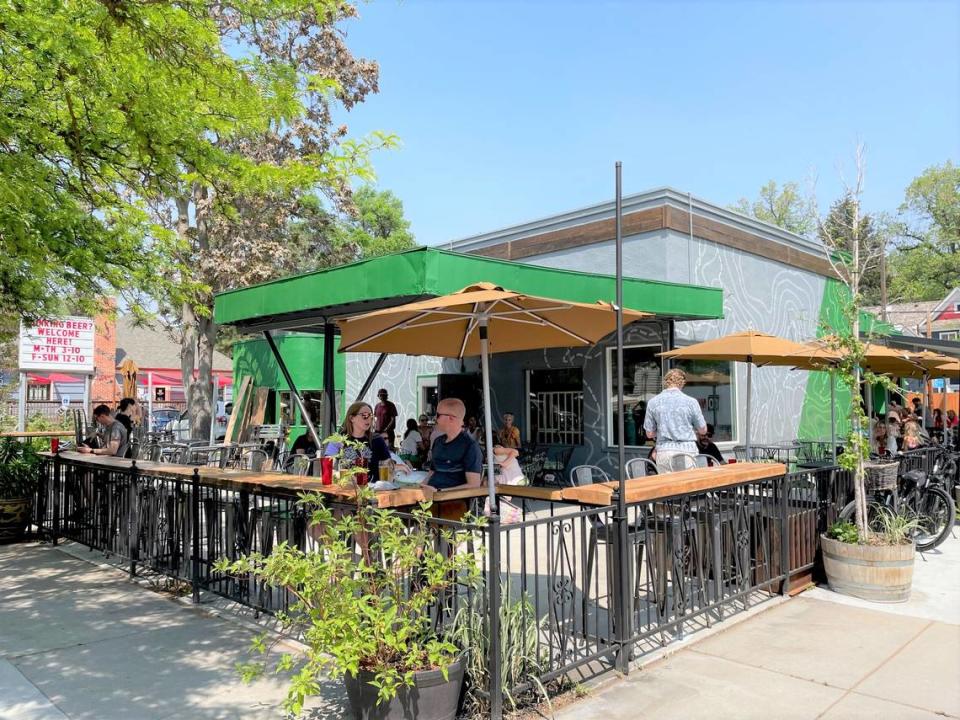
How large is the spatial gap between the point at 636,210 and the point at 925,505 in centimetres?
675

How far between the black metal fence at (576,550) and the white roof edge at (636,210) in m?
6.92

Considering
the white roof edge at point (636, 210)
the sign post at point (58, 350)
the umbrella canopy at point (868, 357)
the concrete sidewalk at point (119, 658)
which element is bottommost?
the concrete sidewalk at point (119, 658)

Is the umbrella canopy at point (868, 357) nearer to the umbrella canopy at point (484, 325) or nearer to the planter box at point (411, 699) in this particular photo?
the umbrella canopy at point (484, 325)

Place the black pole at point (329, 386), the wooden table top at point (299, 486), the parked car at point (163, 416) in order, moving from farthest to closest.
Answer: the parked car at point (163, 416), the black pole at point (329, 386), the wooden table top at point (299, 486)

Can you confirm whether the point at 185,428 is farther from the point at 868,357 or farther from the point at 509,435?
the point at 868,357

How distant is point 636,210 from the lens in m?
12.5

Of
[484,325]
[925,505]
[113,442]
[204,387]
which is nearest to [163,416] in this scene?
[204,387]

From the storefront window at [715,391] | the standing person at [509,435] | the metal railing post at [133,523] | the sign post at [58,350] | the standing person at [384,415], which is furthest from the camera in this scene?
the sign post at [58,350]

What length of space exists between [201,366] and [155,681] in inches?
792

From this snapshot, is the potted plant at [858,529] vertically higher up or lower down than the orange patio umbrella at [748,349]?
lower down

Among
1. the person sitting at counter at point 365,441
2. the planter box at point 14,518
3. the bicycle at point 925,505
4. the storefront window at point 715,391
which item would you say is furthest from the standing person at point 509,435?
the planter box at point 14,518

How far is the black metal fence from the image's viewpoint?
156 inches

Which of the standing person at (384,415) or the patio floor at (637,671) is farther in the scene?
the standing person at (384,415)

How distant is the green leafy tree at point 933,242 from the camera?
4372 centimetres
